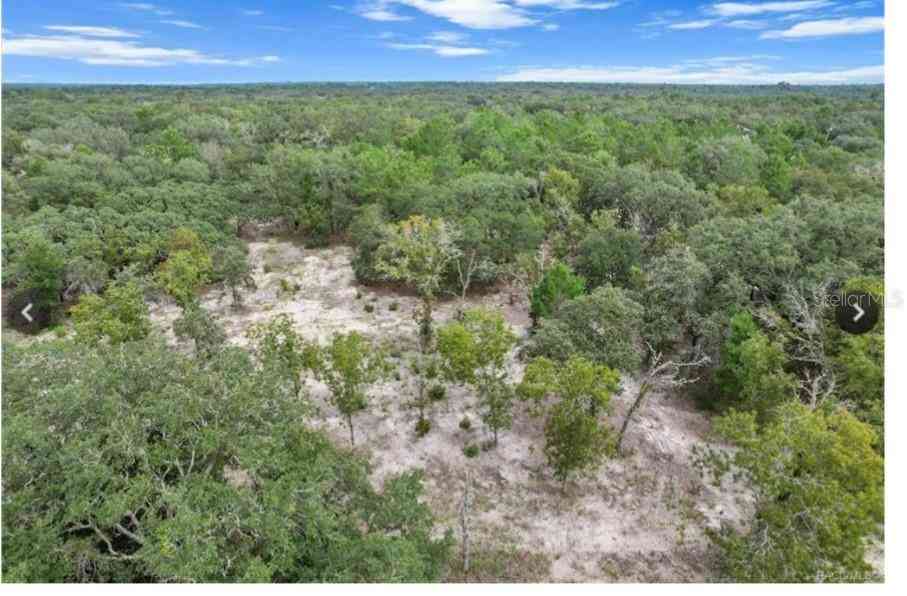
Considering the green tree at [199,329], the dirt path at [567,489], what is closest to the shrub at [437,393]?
the dirt path at [567,489]

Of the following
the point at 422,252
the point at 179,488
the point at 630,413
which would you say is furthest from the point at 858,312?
the point at 179,488

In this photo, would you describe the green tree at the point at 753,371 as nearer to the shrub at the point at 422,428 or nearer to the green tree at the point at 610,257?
the green tree at the point at 610,257

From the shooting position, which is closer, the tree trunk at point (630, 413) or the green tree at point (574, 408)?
the green tree at point (574, 408)

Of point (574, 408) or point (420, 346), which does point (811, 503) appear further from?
point (420, 346)

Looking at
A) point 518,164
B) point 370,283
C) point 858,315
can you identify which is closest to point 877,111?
point 518,164

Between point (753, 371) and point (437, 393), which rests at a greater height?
point (753, 371)

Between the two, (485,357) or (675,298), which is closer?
(485,357)

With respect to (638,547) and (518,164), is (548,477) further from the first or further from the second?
(518,164)

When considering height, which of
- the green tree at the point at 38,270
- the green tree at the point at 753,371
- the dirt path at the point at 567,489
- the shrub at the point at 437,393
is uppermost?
the green tree at the point at 38,270
